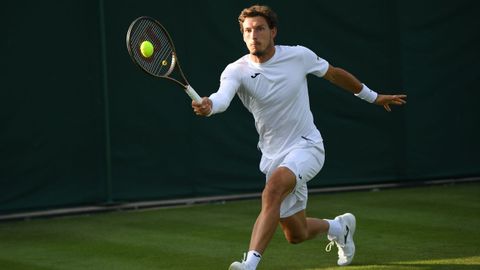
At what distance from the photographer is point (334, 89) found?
11625 millimetres

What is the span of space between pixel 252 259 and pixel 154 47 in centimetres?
137

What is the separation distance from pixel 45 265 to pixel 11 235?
1844 mm

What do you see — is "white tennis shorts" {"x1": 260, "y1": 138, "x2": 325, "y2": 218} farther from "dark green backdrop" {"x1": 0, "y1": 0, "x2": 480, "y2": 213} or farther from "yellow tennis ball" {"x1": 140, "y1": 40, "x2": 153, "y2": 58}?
"dark green backdrop" {"x1": 0, "y1": 0, "x2": 480, "y2": 213}


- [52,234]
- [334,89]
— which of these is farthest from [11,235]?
[334,89]

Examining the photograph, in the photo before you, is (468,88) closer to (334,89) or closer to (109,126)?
(334,89)

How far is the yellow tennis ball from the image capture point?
20.1 feet

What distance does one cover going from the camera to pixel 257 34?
6504mm

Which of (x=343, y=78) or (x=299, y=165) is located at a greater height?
(x=343, y=78)

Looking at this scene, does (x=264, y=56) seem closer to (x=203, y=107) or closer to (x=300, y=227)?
(x=203, y=107)

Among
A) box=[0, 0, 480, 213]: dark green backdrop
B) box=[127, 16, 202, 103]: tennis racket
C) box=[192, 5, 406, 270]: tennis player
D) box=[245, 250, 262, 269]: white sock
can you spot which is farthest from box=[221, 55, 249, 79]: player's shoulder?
box=[0, 0, 480, 213]: dark green backdrop

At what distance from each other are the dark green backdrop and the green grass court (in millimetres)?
413

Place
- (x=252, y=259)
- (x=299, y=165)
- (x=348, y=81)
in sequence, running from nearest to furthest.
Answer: (x=252, y=259) < (x=299, y=165) < (x=348, y=81)

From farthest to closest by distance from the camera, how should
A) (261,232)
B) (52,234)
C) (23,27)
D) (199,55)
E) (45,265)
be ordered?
(199,55) → (23,27) → (52,234) → (45,265) → (261,232)

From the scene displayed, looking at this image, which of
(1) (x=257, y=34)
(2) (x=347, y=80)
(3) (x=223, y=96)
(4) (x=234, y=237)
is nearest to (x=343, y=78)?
(2) (x=347, y=80)
